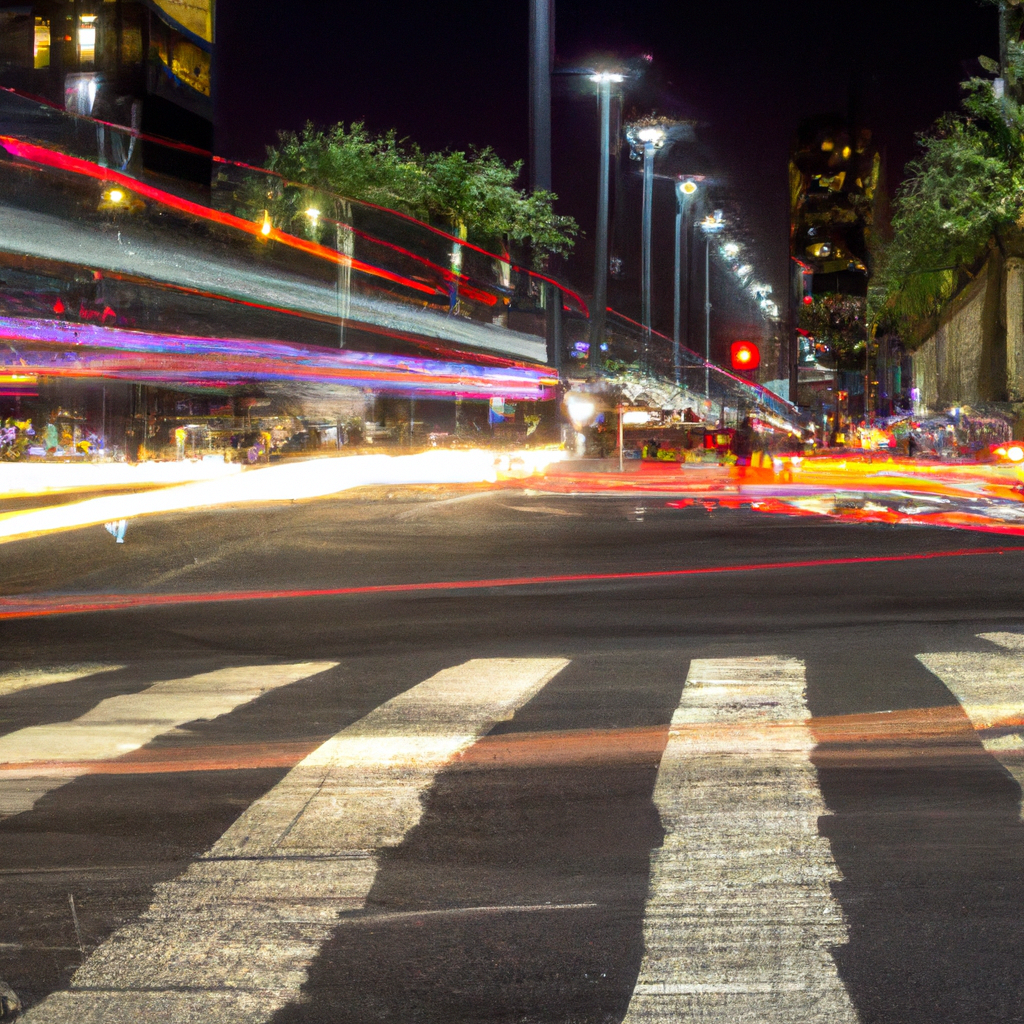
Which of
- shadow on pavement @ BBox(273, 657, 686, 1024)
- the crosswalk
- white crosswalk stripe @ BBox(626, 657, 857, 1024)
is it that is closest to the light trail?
the crosswalk

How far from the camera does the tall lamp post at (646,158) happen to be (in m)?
62.9

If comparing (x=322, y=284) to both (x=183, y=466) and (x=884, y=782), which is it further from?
(x=884, y=782)

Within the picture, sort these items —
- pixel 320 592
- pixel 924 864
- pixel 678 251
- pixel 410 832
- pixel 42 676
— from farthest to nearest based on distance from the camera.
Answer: pixel 678 251
pixel 320 592
pixel 42 676
pixel 410 832
pixel 924 864

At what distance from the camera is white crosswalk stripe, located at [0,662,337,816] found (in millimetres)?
5266

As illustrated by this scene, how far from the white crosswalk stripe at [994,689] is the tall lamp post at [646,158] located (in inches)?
2231

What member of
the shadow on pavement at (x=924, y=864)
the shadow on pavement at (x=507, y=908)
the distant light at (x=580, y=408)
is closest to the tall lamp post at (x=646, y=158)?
the distant light at (x=580, y=408)

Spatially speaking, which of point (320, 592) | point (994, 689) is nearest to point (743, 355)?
point (320, 592)

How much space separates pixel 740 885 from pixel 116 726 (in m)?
3.56

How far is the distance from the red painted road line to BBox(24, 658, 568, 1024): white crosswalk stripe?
583cm

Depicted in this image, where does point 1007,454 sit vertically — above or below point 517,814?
above

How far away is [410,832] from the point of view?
4.45m

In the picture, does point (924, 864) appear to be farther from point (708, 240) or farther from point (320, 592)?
point (708, 240)

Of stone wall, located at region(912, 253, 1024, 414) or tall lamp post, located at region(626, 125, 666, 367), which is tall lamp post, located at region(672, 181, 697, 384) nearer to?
tall lamp post, located at region(626, 125, 666, 367)

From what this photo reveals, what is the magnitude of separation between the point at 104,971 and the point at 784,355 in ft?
336
